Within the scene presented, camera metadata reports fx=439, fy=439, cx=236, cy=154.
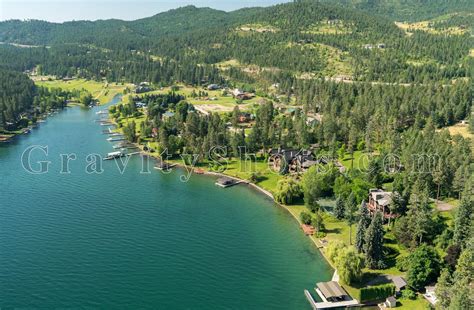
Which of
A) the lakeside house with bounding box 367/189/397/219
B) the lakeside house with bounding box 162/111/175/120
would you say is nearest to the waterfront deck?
the lakeside house with bounding box 367/189/397/219

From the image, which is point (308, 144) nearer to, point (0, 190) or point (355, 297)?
point (355, 297)

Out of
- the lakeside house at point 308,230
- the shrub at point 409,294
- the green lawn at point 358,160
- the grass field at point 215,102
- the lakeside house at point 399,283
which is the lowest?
the shrub at point 409,294

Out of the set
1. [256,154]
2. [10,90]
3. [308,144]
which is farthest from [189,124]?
[10,90]

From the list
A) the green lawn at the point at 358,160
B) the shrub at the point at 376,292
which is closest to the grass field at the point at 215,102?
the green lawn at the point at 358,160

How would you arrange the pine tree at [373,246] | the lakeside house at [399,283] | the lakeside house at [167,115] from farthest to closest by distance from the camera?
the lakeside house at [167,115] < the pine tree at [373,246] < the lakeside house at [399,283]

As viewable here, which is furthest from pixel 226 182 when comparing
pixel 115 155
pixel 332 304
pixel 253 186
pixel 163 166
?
pixel 332 304

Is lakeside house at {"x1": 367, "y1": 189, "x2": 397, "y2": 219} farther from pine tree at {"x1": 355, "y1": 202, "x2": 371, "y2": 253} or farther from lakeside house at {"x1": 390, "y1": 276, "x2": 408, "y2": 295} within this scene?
lakeside house at {"x1": 390, "y1": 276, "x2": 408, "y2": 295}

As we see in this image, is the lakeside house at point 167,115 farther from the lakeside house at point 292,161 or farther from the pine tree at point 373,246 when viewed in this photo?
the pine tree at point 373,246
